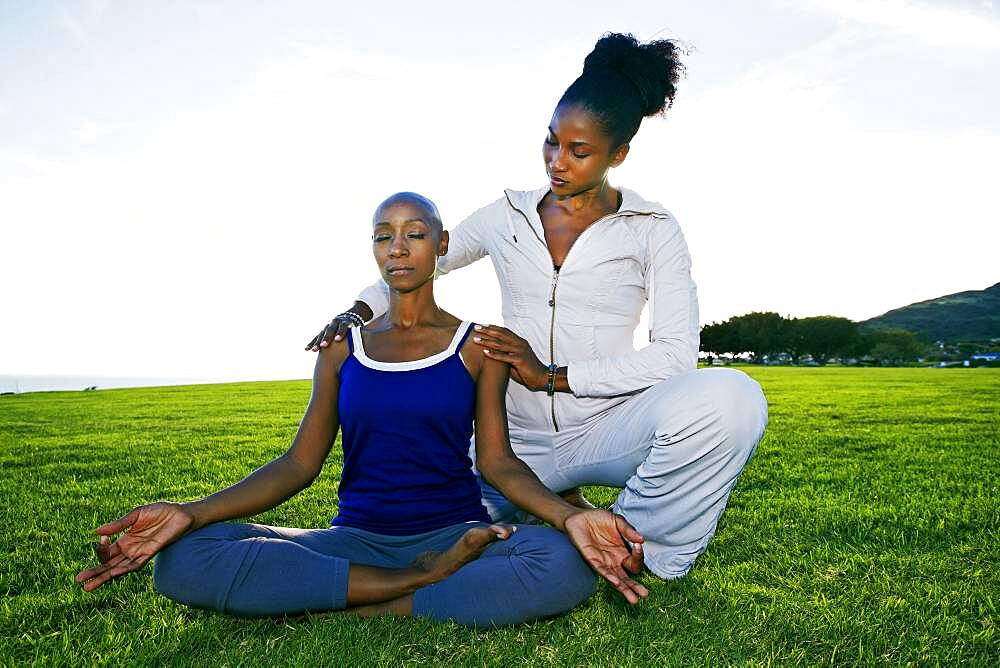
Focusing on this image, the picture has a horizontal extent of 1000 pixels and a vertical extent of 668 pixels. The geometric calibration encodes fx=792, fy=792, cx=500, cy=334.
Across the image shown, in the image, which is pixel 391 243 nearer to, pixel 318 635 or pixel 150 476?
pixel 318 635

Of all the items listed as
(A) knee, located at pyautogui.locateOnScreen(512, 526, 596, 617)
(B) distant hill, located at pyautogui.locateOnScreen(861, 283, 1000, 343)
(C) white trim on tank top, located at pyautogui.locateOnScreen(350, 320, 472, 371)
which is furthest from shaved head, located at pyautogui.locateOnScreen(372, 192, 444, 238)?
(B) distant hill, located at pyautogui.locateOnScreen(861, 283, 1000, 343)

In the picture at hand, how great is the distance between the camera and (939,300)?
199375 millimetres

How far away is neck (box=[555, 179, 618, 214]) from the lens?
4.41 metres

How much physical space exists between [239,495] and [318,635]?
752mm

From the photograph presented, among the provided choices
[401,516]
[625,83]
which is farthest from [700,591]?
[625,83]

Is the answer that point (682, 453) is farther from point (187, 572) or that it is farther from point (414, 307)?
point (187, 572)

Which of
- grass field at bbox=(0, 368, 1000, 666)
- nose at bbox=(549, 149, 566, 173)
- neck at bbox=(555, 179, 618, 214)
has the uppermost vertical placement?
nose at bbox=(549, 149, 566, 173)

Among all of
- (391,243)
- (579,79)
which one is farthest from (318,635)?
(579,79)

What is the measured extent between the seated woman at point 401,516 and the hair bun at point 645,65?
1384 mm

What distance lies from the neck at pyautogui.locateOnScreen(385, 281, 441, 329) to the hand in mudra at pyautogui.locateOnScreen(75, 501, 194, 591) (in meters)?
1.28

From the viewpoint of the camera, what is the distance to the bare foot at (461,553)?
291 cm

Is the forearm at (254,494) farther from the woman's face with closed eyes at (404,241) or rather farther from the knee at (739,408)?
the knee at (739,408)

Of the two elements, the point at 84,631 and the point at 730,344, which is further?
the point at 730,344

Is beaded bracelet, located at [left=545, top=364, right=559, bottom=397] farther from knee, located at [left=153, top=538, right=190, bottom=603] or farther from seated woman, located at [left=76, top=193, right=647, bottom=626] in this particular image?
knee, located at [left=153, top=538, right=190, bottom=603]
